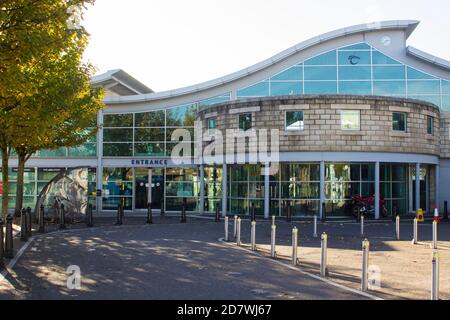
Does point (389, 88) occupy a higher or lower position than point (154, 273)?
higher

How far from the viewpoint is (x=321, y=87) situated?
35656 mm

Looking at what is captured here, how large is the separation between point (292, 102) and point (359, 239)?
10252mm

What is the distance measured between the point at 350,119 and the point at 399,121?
9.10 ft

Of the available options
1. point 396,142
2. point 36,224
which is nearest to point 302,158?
point 396,142

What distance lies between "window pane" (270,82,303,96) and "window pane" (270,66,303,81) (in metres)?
0.34

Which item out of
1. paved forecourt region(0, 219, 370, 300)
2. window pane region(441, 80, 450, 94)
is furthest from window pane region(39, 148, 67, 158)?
window pane region(441, 80, 450, 94)

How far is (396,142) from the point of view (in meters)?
26.9

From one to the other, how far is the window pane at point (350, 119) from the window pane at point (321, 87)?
932cm

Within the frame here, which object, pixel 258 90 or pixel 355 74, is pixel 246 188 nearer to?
pixel 258 90

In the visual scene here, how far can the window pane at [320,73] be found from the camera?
118 feet

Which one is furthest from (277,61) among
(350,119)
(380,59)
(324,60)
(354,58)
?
(350,119)

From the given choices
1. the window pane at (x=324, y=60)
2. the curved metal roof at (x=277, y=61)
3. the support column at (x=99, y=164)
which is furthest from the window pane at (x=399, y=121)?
the support column at (x=99, y=164)

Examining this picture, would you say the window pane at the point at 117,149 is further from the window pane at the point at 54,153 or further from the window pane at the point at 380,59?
the window pane at the point at 380,59

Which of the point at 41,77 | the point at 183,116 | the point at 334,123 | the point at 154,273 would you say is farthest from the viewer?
the point at 183,116
